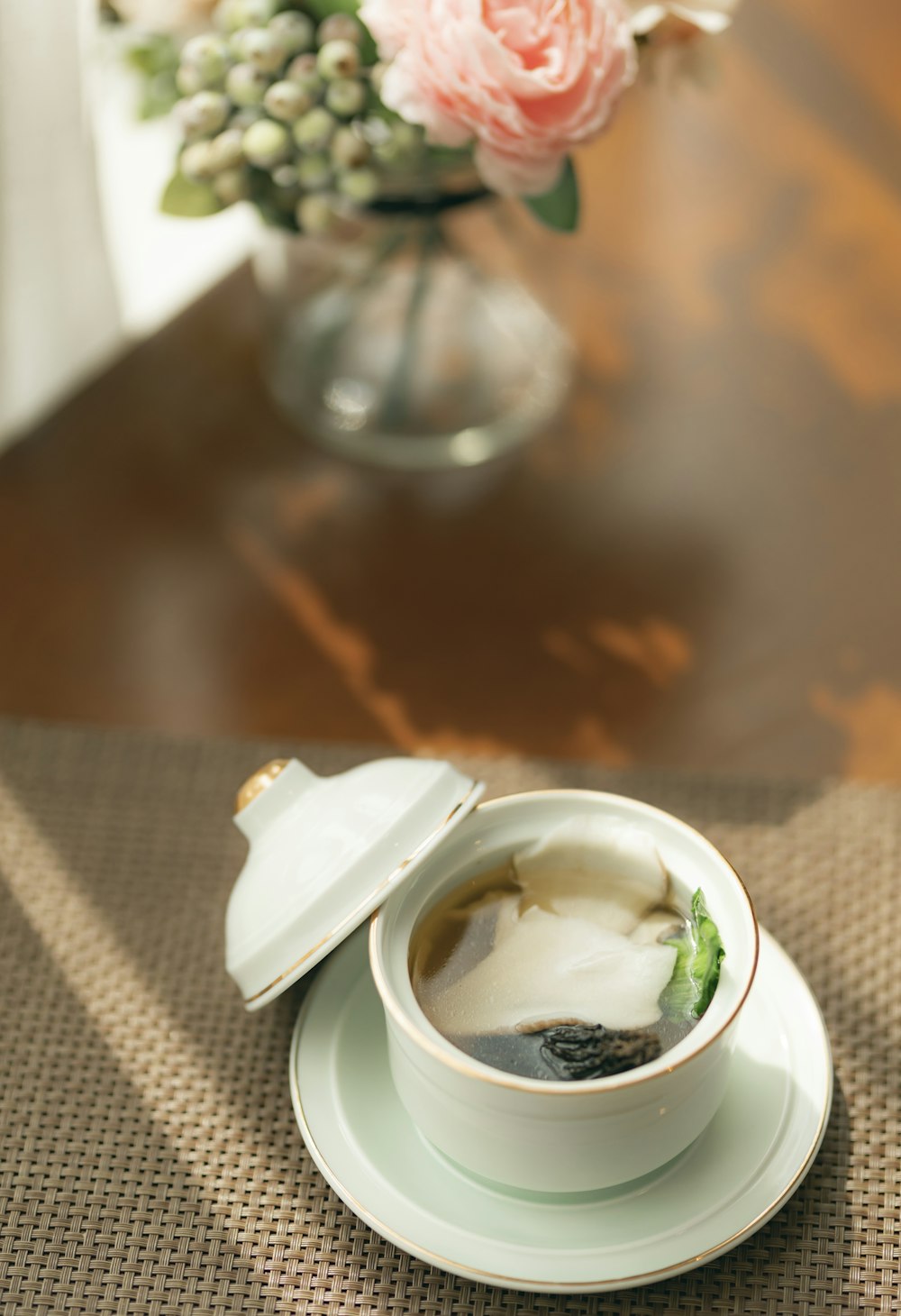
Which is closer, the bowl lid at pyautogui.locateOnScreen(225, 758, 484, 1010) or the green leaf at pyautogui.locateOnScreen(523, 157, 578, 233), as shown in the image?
the bowl lid at pyautogui.locateOnScreen(225, 758, 484, 1010)

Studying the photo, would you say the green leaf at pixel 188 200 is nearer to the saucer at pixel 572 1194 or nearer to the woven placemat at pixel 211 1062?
the woven placemat at pixel 211 1062

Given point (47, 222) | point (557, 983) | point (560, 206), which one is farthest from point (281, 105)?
point (557, 983)

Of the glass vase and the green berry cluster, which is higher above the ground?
the green berry cluster

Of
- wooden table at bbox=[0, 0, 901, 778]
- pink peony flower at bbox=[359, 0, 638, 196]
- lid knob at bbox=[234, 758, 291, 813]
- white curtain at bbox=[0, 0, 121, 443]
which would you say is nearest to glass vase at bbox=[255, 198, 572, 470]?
wooden table at bbox=[0, 0, 901, 778]

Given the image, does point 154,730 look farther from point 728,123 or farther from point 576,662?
point 728,123

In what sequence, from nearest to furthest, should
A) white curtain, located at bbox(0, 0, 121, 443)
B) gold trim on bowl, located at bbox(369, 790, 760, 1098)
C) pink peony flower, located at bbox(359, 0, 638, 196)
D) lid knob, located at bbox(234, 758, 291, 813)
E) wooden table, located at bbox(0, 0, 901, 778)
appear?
gold trim on bowl, located at bbox(369, 790, 760, 1098) → lid knob, located at bbox(234, 758, 291, 813) → pink peony flower, located at bbox(359, 0, 638, 196) → wooden table, located at bbox(0, 0, 901, 778) → white curtain, located at bbox(0, 0, 121, 443)

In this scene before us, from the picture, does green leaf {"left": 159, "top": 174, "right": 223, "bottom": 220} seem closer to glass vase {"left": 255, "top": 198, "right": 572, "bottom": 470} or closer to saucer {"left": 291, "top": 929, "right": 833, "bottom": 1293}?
glass vase {"left": 255, "top": 198, "right": 572, "bottom": 470}

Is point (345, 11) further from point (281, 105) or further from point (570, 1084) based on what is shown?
point (570, 1084)
